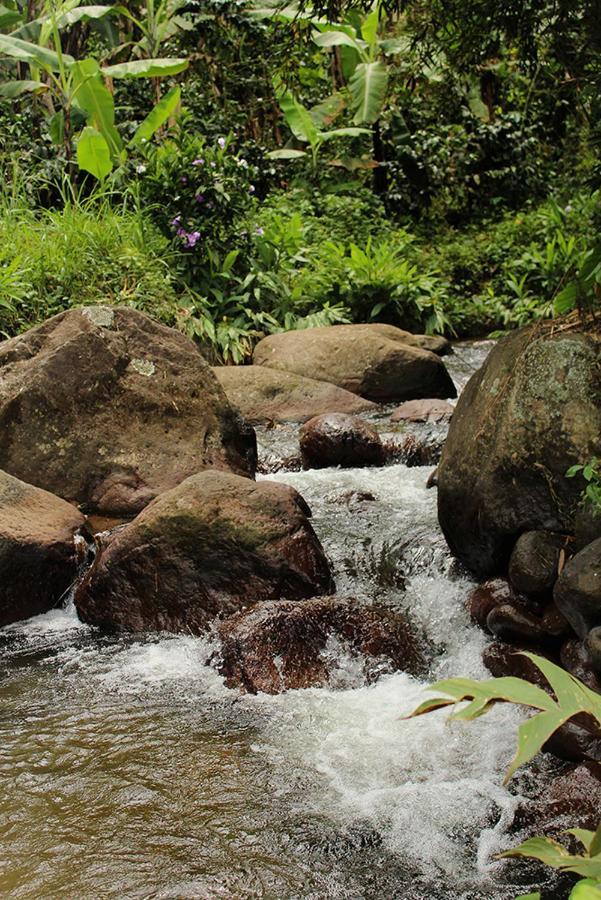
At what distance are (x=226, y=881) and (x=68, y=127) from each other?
9969 mm

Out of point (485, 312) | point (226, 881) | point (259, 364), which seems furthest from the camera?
point (485, 312)

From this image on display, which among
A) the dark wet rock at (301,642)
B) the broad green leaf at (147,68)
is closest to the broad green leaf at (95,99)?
the broad green leaf at (147,68)

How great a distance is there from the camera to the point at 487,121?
15.5 meters

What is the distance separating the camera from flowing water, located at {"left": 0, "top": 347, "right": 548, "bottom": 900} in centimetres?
307

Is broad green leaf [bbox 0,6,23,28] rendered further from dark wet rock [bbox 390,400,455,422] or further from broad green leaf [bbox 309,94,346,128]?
dark wet rock [bbox 390,400,455,422]

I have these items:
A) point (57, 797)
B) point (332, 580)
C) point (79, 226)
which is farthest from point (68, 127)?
point (57, 797)

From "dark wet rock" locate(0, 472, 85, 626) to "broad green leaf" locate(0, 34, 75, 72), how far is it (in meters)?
7.09

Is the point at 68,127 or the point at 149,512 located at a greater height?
the point at 68,127

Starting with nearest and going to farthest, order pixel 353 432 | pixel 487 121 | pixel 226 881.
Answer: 1. pixel 226 881
2. pixel 353 432
3. pixel 487 121

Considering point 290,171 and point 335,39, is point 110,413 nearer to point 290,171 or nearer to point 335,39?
point 335,39

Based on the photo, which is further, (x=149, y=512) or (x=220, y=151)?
(x=220, y=151)

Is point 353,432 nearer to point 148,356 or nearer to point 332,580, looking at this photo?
point 148,356

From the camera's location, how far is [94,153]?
33.5 ft

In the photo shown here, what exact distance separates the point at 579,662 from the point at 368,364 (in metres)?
5.55
